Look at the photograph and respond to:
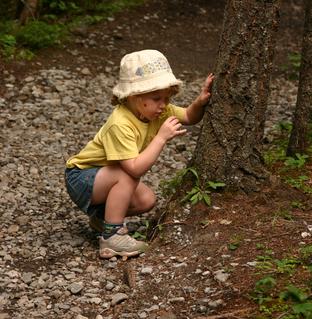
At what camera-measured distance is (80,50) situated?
881cm

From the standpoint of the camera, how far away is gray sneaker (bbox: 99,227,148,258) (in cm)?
436

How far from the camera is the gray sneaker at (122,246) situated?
4.36 m

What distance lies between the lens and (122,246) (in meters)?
4.37

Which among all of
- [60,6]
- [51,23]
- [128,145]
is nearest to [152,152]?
[128,145]

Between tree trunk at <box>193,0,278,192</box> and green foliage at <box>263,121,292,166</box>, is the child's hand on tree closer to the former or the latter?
tree trunk at <box>193,0,278,192</box>

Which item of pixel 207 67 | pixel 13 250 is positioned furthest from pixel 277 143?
pixel 207 67

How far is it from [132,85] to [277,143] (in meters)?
2.22

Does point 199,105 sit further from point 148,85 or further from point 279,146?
point 279,146

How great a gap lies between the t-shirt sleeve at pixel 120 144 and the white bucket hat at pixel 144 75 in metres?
0.21

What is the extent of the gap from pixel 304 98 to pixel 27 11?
5087 mm

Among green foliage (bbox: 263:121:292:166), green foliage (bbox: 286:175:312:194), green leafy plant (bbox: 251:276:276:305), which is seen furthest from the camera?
green foliage (bbox: 263:121:292:166)

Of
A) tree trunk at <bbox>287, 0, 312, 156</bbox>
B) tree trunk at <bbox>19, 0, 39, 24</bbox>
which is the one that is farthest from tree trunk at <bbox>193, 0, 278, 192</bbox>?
tree trunk at <bbox>19, 0, 39, 24</bbox>

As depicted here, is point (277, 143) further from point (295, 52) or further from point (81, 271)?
point (295, 52)

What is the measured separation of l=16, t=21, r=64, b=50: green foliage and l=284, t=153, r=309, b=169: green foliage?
4424mm
